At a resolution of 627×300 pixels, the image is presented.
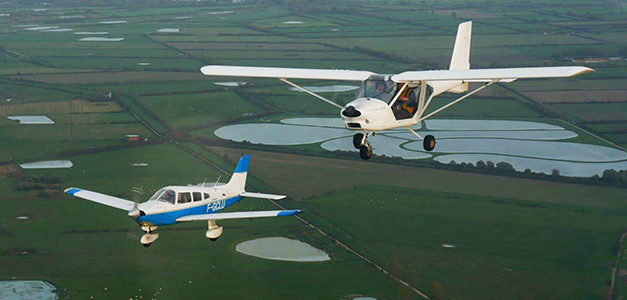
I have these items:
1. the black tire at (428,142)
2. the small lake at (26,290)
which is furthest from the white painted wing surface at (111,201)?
the small lake at (26,290)

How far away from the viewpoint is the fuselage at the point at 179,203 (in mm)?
55219

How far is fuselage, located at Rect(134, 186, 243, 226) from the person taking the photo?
181 ft

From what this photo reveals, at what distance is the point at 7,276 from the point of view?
371 ft

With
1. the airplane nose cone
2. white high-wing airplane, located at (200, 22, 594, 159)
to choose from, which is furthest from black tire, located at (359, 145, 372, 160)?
the airplane nose cone

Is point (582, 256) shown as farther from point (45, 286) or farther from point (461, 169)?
point (45, 286)

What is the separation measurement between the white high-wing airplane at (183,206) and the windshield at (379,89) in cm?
708

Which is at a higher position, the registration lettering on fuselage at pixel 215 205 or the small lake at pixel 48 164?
the registration lettering on fuselage at pixel 215 205

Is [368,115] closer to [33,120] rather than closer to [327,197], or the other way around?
[327,197]

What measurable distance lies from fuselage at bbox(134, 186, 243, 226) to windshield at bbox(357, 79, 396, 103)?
11.0m

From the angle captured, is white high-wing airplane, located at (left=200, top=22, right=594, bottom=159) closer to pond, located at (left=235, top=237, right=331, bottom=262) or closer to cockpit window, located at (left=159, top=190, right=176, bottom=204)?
cockpit window, located at (left=159, top=190, right=176, bottom=204)

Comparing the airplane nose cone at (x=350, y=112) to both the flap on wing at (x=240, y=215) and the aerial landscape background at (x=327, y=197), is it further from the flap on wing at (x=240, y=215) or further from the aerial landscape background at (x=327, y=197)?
the aerial landscape background at (x=327, y=197)

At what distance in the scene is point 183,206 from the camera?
188 feet

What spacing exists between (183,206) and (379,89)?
12405mm

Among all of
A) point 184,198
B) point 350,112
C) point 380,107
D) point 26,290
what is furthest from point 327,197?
point 350,112
